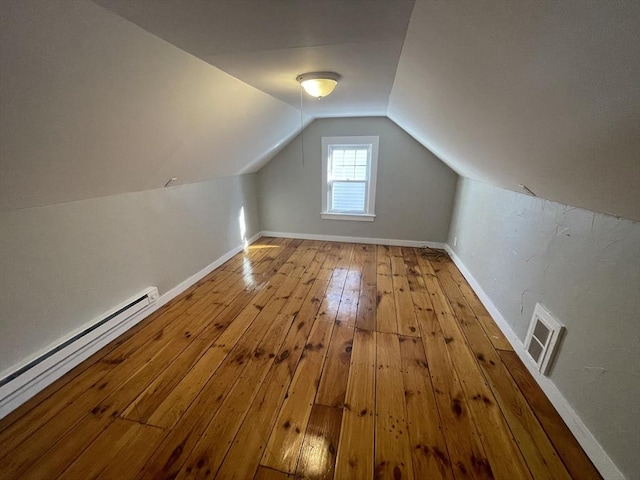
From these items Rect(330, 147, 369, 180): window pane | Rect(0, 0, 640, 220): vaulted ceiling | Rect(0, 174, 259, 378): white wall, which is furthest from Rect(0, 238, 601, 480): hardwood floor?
Rect(330, 147, 369, 180): window pane

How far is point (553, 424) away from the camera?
4.63 feet

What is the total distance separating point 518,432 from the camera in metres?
1.37

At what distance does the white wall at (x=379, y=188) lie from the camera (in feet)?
12.3

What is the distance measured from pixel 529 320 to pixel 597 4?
191 centimetres

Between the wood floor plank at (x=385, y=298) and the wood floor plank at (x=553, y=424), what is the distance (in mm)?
820

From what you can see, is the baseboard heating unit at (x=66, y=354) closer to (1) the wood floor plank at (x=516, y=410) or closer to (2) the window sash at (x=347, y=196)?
(1) the wood floor plank at (x=516, y=410)

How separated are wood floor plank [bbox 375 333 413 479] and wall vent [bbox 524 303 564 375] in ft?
2.79

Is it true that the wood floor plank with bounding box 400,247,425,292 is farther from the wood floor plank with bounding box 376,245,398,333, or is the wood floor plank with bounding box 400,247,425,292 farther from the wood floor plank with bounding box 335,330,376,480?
the wood floor plank with bounding box 335,330,376,480

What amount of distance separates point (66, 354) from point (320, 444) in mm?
1707

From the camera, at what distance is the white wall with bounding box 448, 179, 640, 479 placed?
1.10 m

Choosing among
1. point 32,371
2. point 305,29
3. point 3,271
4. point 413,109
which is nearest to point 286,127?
point 413,109

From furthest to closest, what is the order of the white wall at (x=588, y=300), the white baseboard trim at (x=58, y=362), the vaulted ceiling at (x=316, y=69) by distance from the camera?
the white baseboard trim at (x=58, y=362)
the white wall at (x=588, y=300)
the vaulted ceiling at (x=316, y=69)

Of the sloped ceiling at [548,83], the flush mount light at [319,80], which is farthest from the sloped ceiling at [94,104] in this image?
the sloped ceiling at [548,83]

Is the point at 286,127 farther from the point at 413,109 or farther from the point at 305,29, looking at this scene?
the point at 305,29
